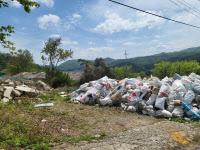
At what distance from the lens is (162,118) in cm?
434

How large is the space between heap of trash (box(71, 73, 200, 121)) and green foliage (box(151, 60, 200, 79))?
3456 cm

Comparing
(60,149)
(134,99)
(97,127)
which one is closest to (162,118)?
(134,99)

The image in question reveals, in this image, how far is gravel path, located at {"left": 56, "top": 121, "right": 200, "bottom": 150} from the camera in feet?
8.46

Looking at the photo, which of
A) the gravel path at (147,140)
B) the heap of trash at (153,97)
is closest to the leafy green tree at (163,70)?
the heap of trash at (153,97)

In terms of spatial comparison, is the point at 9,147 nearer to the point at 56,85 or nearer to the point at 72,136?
the point at 72,136

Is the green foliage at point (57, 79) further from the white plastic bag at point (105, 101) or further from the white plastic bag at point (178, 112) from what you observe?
the white plastic bag at point (178, 112)

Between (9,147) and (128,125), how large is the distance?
272 centimetres

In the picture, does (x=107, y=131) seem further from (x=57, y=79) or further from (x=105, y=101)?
(x=57, y=79)

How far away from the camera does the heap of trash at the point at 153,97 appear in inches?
172

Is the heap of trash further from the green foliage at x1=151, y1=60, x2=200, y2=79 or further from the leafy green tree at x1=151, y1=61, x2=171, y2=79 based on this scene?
the leafy green tree at x1=151, y1=61, x2=171, y2=79

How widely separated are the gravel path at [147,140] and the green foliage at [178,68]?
37168 millimetres

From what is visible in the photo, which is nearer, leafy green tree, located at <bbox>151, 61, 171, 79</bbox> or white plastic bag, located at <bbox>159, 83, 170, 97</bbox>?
white plastic bag, located at <bbox>159, 83, 170, 97</bbox>

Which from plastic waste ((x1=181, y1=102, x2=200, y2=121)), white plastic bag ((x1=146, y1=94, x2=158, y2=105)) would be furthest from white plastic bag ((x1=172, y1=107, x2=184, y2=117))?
white plastic bag ((x1=146, y1=94, x2=158, y2=105))

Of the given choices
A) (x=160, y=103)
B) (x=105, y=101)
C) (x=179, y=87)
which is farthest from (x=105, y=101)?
(x=179, y=87)
